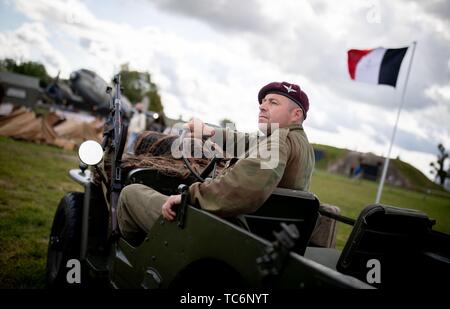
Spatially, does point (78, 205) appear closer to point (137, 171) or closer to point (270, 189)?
point (137, 171)

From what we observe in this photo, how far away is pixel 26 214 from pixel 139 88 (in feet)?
238

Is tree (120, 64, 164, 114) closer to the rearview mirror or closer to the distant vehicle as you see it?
the distant vehicle

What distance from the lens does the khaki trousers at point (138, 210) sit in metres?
2.06

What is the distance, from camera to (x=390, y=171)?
64.7 m

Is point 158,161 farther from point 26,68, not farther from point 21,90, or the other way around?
point 26,68

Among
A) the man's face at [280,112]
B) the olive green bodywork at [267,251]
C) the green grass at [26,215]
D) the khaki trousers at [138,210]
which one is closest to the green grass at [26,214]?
the green grass at [26,215]

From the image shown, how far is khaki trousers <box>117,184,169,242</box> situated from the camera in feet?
6.75

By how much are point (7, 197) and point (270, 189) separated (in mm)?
4980

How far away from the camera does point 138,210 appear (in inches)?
83.5

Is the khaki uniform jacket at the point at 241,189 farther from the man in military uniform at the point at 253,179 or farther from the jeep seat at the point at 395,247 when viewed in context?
the jeep seat at the point at 395,247

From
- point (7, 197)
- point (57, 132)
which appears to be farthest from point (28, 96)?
point (7, 197)

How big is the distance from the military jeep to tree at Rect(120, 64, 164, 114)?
7109 centimetres

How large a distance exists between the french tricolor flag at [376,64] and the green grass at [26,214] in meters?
8.53

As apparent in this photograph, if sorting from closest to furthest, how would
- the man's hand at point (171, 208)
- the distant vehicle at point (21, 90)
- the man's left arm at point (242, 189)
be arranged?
the man's left arm at point (242, 189) < the man's hand at point (171, 208) < the distant vehicle at point (21, 90)
